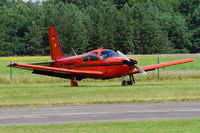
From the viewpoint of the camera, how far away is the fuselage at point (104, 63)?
2914 centimetres

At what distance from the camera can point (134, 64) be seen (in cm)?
2886

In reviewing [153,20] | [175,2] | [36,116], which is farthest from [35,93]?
[175,2]

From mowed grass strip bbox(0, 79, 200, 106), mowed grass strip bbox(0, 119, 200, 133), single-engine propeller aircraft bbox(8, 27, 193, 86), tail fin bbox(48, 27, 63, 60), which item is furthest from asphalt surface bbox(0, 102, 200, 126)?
tail fin bbox(48, 27, 63, 60)

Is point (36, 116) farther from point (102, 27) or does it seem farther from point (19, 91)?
point (102, 27)

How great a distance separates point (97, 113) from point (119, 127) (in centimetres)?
334

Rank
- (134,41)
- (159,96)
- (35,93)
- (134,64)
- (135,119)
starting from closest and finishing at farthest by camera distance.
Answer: (135,119) → (159,96) → (35,93) → (134,64) → (134,41)

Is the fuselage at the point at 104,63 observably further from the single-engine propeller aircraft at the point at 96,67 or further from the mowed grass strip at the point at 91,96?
the mowed grass strip at the point at 91,96

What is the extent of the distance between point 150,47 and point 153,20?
11.2m

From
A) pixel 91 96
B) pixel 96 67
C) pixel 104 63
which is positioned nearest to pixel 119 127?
pixel 91 96

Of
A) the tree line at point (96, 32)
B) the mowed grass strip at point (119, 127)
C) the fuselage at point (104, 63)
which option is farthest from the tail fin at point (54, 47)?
the tree line at point (96, 32)

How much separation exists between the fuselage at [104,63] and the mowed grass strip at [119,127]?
1531 centimetres

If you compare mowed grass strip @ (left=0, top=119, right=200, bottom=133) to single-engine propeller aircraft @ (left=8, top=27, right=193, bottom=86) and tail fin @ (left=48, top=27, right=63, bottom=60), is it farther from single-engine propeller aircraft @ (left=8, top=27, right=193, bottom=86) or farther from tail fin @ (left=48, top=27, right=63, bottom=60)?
tail fin @ (left=48, top=27, right=63, bottom=60)

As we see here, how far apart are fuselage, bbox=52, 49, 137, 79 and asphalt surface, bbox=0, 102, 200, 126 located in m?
9.96

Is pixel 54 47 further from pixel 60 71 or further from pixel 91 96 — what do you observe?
pixel 91 96
